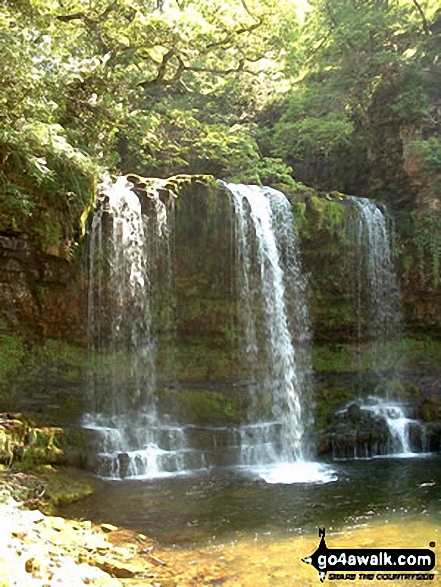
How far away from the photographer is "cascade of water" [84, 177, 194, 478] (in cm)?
1251

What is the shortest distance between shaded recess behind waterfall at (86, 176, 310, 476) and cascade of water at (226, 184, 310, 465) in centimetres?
3

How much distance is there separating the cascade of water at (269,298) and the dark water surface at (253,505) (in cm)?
336

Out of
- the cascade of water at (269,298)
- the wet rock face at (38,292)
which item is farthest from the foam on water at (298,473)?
the wet rock face at (38,292)

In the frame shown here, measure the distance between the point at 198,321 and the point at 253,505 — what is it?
259 inches

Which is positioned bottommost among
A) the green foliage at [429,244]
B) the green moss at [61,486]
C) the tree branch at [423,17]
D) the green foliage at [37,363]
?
the green moss at [61,486]

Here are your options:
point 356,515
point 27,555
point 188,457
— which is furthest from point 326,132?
point 27,555

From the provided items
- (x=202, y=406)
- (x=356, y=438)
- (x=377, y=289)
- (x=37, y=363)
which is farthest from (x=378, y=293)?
(x=37, y=363)

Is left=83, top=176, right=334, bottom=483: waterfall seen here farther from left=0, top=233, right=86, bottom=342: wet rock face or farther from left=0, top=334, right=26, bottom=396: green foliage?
left=0, top=334, right=26, bottom=396: green foliage

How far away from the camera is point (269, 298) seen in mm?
13945

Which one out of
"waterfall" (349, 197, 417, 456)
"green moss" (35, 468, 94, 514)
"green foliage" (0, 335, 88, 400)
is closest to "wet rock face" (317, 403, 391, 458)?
"waterfall" (349, 197, 417, 456)

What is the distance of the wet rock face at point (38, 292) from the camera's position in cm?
1172

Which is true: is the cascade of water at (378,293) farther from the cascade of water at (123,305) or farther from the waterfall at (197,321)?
the cascade of water at (123,305)

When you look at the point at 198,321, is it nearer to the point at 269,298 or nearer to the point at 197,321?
the point at 197,321

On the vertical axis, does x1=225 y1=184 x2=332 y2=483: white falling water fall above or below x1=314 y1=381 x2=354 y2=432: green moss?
above
